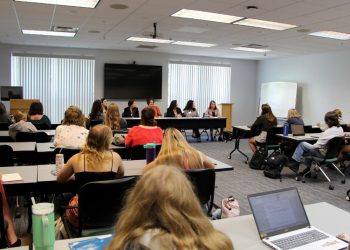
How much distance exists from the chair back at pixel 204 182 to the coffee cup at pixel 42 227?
126 cm

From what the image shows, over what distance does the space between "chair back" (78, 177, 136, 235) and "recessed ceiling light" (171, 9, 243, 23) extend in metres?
4.11

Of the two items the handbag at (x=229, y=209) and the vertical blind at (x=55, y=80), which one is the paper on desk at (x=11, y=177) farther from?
the vertical blind at (x=55, y=80)

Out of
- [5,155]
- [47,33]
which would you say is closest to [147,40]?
[47,33]

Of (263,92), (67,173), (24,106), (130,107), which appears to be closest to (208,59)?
(263,92)

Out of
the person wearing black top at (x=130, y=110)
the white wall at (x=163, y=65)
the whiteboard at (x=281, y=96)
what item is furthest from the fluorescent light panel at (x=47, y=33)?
the whiteboard at (x=281, y=96)

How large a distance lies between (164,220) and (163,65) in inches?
433

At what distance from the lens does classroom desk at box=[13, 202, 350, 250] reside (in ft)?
5.60

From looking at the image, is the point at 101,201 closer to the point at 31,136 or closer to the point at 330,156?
the point at 31,136

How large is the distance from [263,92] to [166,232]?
1192 centimetres

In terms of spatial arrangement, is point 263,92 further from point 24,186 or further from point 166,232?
point 166,232

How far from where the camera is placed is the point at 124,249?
109 cm

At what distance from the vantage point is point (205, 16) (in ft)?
20.0

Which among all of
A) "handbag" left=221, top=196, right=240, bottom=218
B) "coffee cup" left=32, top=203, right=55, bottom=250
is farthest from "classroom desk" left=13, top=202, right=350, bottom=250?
"handbag" left=221, top=196, right=240, bottom=218

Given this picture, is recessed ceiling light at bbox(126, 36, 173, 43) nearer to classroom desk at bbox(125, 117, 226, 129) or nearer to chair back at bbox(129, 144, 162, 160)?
classroom desk at bbox(125, 117, 226, 129)
